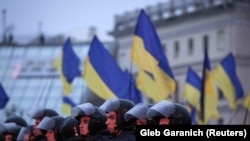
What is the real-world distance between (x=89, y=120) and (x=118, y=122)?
565 mm

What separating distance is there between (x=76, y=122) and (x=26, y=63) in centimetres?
5537

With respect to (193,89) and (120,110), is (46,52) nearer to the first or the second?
(193,89)

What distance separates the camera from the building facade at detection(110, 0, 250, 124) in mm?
50281

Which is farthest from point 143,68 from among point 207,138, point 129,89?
point 207,138

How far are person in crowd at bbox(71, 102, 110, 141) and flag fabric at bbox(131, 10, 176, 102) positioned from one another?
408 cm

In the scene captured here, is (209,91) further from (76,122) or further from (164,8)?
(164,8)

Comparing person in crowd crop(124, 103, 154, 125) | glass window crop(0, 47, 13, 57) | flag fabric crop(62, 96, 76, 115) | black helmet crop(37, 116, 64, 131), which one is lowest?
glass window crop(0, 47, 13, 57)

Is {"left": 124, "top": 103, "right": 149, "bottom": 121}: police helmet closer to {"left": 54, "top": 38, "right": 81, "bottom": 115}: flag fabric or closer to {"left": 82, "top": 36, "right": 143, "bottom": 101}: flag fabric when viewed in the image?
{"left": 82, "top": 36, "right": 143, "bottom": 101}: flag fabric

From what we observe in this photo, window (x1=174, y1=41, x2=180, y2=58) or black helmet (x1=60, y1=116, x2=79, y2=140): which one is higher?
black helmet (x1=60, y1=116, x2=79, y2=140)

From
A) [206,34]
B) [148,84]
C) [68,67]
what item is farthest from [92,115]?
[206,34]

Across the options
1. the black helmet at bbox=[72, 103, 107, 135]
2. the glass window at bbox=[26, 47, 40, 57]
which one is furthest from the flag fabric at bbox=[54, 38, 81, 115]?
the glass window at bbox=[26, 47, 40, 57]

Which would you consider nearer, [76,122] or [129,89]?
[76,122]

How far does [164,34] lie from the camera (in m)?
54.8

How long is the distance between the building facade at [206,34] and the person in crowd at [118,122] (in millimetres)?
37108
